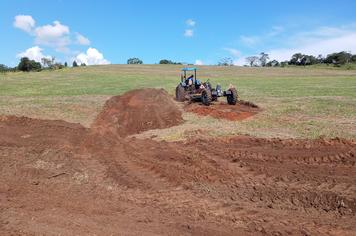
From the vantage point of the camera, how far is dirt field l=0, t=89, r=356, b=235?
22.3 ft

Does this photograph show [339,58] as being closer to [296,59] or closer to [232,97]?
[296,59]

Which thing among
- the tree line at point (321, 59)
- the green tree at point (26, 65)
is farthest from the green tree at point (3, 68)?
the tree line at point (321, 59)

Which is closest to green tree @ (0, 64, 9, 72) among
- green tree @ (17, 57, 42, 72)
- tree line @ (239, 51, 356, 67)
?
green tree @ (17, 57, 42, 72)

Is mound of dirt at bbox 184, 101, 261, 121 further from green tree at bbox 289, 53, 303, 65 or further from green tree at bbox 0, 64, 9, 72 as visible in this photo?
green tree at bbox 289, 53, 303, 65

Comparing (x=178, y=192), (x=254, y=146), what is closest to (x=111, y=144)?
(x=254, y=146)

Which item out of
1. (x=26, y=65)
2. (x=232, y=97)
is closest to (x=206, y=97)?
(x=232, y=97)

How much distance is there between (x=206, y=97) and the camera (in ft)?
73.6

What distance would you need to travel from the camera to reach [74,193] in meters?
8.52

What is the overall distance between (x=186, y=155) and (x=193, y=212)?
3.84 metres

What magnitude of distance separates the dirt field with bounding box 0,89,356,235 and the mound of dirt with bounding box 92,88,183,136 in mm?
2378

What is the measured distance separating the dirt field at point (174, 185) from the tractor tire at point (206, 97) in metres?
8.84

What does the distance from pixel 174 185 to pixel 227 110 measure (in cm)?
1165

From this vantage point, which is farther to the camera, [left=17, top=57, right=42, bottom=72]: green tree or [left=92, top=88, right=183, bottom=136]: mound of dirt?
[left=17, top=57, right=42, bottom=72]: green tree

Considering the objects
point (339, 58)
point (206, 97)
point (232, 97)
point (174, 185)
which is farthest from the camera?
point (339, 58)
